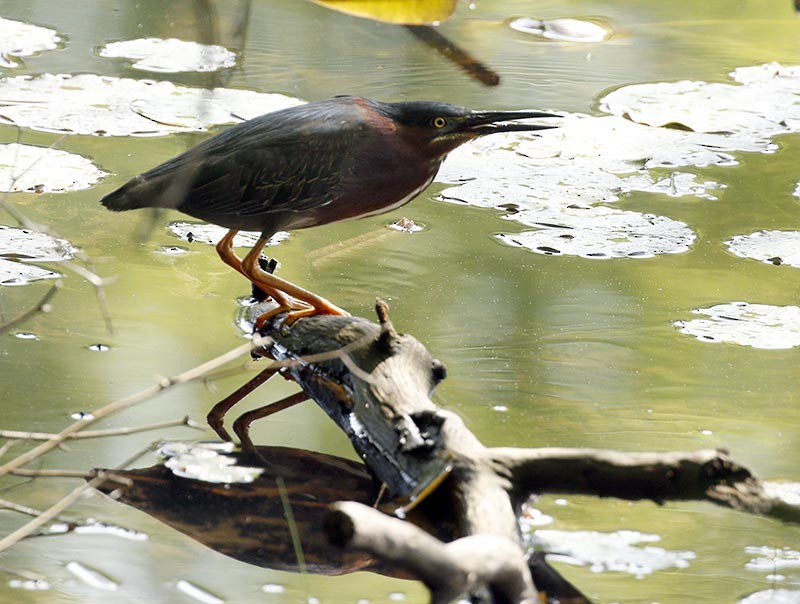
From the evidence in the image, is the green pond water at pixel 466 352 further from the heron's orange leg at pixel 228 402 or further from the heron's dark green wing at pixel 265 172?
the heron's dark green wing at pixel 265 172

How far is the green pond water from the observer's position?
2447 millimetres

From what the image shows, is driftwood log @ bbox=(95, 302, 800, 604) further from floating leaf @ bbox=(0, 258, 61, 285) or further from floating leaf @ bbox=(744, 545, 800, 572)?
floating leaf @ bbox=(0, 258, 61, 285)

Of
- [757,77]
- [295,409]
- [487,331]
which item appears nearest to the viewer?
[295,409]

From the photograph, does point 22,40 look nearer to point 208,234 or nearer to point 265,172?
point 208,234

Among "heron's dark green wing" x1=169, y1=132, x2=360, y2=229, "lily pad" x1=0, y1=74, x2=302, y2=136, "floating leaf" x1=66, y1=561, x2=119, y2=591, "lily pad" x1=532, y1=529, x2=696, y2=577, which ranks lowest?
"floating leaf" x1=66, y1=561, x2=119, y2=591

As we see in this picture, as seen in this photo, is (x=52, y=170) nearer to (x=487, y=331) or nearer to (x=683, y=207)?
(x=487, y=331)

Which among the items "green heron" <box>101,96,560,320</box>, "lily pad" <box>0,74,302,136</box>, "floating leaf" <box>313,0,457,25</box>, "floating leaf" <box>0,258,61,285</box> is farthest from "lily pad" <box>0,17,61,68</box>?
"floating leaf" <box>313,0,457,25</box>

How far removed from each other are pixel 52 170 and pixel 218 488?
7.59ft

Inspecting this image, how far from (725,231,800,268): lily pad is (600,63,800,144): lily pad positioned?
1.02 m

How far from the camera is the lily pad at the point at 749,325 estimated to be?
3666 millimetres

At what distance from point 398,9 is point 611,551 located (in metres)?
1.69

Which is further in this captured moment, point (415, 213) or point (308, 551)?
point (415, 213)

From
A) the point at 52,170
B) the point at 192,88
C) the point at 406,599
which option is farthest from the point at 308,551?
the point at 192,88

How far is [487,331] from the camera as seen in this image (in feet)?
12.1
